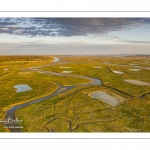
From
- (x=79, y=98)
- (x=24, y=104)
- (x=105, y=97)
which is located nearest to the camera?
(x=24, y=104)

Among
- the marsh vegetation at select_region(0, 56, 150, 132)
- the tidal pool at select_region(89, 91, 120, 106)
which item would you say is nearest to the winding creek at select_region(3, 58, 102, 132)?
the marsh vegetation at select_region(0, 56, 150, 132)

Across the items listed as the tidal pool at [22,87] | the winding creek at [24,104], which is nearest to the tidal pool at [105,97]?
the winding creek at [24,104]

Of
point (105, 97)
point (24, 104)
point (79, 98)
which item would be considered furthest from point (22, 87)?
point (105, 97)

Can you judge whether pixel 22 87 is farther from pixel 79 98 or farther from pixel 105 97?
pixel 105 97

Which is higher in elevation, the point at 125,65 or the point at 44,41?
the point at 44,41

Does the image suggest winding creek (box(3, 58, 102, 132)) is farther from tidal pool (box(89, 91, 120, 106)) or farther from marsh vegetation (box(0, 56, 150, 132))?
tidal pool (box(89, 91, 120, 106))
